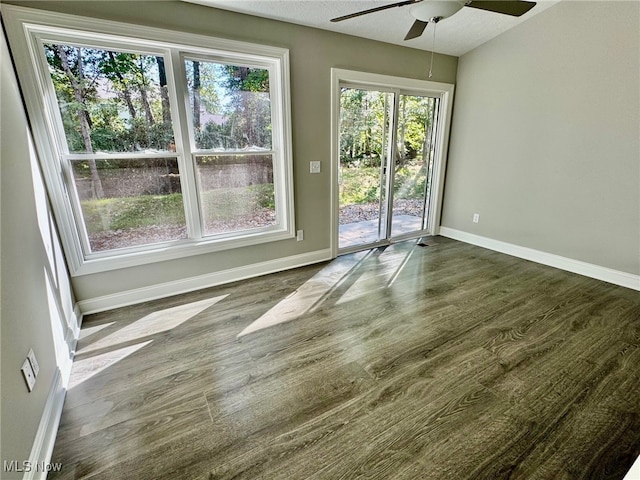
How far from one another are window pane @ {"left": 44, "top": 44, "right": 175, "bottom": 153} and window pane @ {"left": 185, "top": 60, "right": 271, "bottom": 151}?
25 cm

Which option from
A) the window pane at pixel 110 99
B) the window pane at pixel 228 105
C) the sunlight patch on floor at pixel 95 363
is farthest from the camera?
the window pane at pixel 228 105

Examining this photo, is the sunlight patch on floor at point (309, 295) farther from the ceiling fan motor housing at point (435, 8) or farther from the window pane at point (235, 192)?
the ceiling fan motor housing at point (435, 8)

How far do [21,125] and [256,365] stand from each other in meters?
2.12

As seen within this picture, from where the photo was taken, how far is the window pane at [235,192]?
2.81m

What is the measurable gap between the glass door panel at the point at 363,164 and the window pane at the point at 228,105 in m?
0.98

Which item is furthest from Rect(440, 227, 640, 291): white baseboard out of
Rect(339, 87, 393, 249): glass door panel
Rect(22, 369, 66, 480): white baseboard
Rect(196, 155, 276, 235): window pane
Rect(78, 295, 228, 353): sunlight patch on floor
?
Rect(22, 369, 66, 480): white baseboard

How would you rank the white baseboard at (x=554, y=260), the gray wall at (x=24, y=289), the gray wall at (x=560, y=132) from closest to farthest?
the gray wall at (x=24, y=289), the gray wall at (x=560, y=132), the white baseboard at (x=554, y=260)

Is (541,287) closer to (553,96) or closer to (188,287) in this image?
(553,96)

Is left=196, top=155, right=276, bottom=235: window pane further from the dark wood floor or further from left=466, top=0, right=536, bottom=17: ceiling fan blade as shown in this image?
left=466, top=0, right=536, bottom=17: ceiling fan blade

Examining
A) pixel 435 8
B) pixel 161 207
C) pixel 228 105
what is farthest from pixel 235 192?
pixel 435 8

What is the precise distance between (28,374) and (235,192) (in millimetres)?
2028

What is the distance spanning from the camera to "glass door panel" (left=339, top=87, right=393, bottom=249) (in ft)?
11.5

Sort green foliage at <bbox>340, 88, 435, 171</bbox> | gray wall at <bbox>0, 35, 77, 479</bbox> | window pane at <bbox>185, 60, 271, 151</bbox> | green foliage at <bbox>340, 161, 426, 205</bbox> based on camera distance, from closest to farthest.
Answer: gray wall at <bbox>0, 35, 77, 479</bbox> < window pane at <bbox>185, 60, 271, 151</bbox> < green foliage at <bbox>340, 88, 435, 171</bbox> < green foliage at <bbox>340, 161, 426, 205</bbox>

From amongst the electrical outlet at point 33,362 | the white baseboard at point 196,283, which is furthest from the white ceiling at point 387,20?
the electrical outlet at point 33,362
